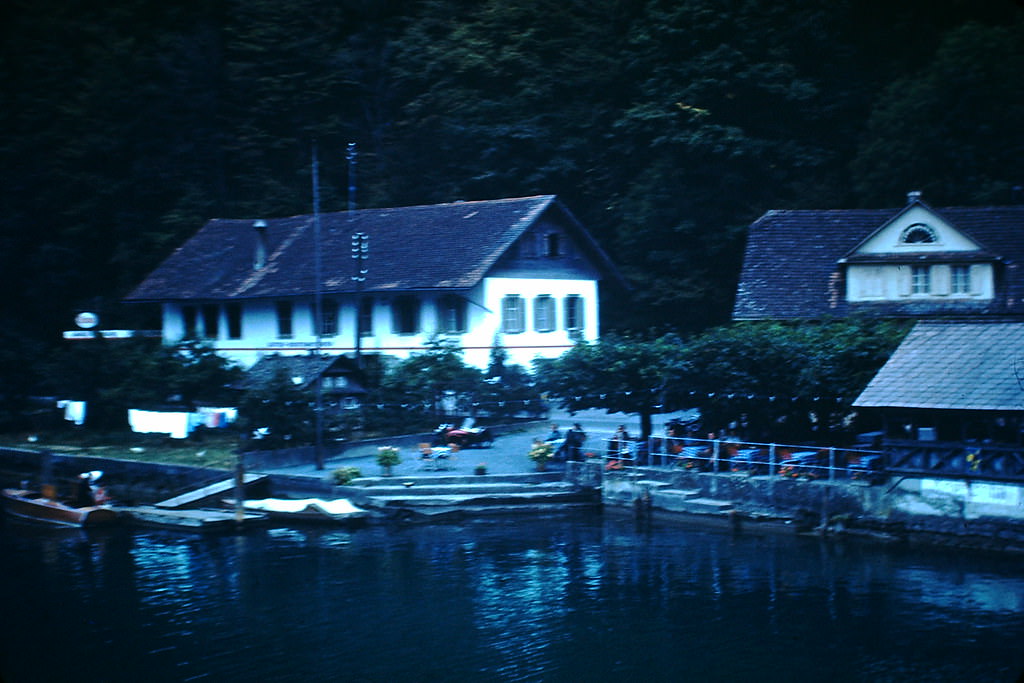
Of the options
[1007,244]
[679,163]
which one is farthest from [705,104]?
[1007,244]

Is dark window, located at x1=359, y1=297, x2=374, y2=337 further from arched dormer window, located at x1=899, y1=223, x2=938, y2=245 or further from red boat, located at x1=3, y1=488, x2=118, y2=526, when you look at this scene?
arched dormer window, located at x1=899, y1=223, x2=938, y2=245

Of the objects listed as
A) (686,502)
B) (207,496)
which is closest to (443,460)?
(207,496)

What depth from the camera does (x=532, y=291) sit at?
148ft

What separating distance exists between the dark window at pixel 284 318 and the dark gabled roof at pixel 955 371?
2791 cm

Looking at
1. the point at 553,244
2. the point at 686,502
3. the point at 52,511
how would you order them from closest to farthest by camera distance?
the point at 686,502 < the point at 52,511 < the point at 553,244

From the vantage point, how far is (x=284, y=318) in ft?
159

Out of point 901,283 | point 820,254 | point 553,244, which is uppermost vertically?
point 553,244

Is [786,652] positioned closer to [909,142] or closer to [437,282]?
[437,282]

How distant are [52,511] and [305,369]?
11548 mm

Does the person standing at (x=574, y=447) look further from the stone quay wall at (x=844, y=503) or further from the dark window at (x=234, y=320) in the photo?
the dark window at (x=234, y=320)

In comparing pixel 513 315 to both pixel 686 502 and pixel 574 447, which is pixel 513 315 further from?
pixel 686 502

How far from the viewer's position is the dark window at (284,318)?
48219mm

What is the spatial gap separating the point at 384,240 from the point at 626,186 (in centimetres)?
1352

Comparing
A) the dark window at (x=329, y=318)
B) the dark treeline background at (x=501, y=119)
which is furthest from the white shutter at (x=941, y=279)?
the dark window at (x=329, y=318)
